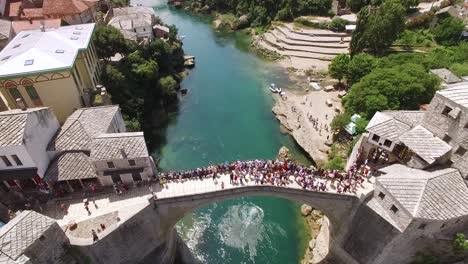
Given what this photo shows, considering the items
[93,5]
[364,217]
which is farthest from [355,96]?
[93,5]

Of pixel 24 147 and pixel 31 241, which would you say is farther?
pixel 24 147

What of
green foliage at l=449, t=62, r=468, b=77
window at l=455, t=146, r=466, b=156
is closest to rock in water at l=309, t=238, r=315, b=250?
window at l=455, t=146, r=466, b=156

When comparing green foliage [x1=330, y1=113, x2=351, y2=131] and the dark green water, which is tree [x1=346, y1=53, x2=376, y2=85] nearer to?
green foliage [x1=330, y1=113, x2=351, y2=131]

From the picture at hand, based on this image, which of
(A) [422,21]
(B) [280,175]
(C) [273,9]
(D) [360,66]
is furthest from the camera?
(C) [273,9]

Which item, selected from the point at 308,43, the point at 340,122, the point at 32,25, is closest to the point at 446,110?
the point at 340,122

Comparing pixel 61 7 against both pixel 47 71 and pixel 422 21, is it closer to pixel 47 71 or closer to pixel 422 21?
pixel 47 71

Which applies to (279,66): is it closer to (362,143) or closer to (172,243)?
(362,143)

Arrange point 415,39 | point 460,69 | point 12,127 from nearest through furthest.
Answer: point 12,127 → point 460,69 → point 415,39

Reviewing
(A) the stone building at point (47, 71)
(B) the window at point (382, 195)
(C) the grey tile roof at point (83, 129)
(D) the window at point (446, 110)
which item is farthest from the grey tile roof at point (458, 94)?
(A) the stone building at point (47, 71)
